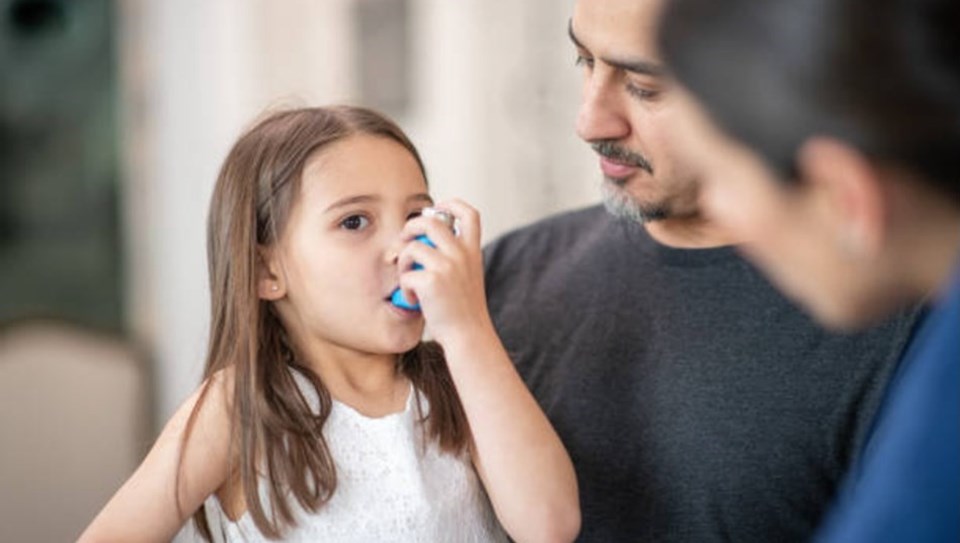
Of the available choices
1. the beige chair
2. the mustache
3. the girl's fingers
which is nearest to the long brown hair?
the girl's fingers

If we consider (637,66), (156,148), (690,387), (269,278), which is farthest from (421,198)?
(156,148)

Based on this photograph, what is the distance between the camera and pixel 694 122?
3.20 feet

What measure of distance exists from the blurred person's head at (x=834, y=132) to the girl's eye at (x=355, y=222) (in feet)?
2.22

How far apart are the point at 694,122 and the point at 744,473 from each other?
2.63ft

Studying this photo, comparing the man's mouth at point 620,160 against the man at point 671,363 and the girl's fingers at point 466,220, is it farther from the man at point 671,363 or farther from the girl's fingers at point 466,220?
the girl's fingers at point 466,220

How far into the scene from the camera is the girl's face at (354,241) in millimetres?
1579

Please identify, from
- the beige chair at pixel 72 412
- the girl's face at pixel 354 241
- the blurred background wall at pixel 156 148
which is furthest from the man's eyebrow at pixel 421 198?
the beige chair at pixel 72 412

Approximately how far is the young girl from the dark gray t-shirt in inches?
8.0

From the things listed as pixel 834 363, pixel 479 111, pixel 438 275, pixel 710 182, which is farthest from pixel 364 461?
pixel 479 111

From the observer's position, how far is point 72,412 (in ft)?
11.7

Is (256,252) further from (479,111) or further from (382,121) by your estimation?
(479,111)

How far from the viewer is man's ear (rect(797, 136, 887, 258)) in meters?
0.89

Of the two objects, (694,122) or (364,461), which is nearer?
(694,122)

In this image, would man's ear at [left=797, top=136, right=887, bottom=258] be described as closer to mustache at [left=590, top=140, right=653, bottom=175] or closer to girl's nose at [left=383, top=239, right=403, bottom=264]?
girl's nose at [left=383, top=239, right=403, bottom=264]
